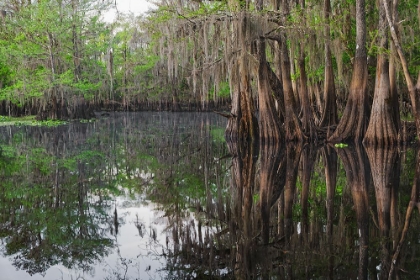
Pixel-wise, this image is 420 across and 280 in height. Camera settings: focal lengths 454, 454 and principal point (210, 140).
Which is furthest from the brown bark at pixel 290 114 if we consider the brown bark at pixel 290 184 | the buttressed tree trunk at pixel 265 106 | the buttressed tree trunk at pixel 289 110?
the brown bark at pixel 290 184

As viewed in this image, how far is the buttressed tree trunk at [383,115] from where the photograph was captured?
12.0 meters

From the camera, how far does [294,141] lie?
1357 cm

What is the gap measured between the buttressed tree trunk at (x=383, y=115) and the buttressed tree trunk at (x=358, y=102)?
0.44 metres

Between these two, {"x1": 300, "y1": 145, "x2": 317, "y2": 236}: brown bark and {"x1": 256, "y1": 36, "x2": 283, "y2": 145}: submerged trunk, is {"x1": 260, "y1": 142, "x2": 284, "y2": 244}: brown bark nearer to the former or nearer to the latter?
{"x1": 300, "y1": 145, "x2": 317, "y2": 236}: brown bark

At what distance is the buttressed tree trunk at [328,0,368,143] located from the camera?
12688mm

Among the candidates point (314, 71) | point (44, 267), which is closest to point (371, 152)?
point (314, 71)

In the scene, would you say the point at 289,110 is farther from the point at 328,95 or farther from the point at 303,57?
the point at 303,57

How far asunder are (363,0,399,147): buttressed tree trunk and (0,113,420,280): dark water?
6.18 ft

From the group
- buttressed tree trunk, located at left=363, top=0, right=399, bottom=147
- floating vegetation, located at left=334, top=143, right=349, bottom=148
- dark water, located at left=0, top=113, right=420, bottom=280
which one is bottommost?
dark water, located at left=0, top=113, right=420, bottom=280

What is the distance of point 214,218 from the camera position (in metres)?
5.30

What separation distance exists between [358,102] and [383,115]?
897 mm

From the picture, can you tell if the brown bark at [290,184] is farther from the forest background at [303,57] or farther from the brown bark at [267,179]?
the forest background at [303,57]

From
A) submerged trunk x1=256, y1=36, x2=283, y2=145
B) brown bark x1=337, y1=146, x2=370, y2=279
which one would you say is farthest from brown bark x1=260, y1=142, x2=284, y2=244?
brown bark x1=337, y1=146, x2=370, y2=279

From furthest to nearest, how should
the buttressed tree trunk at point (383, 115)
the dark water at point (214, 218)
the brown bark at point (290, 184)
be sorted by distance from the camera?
the buttressed tree trunk at point (383, 115), the brown bark at point (290, 184), the dark water at point (214, 218)
